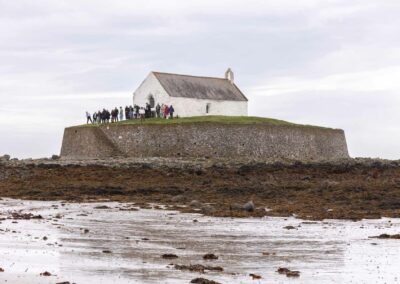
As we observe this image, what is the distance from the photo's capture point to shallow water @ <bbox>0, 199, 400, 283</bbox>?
10.1 m

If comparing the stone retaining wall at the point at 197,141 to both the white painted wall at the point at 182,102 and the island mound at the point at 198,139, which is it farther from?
the white painted wall at the point at 182,102

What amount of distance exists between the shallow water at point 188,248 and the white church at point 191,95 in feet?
86.6

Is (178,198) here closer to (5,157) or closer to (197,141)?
(197,141)

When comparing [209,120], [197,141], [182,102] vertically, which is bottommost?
[197,141]

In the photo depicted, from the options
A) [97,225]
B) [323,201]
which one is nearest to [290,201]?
[323,201]

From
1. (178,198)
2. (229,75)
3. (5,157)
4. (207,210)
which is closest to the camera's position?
(207,210)

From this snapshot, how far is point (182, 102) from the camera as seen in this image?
46.6 m

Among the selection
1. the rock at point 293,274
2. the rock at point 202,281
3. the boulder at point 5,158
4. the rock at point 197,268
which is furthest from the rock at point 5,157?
the rock at point 202,281

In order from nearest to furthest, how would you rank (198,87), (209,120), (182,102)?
(209,120), (182,102), (198,87)

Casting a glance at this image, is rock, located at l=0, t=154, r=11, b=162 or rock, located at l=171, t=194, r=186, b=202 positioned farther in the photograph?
rock, located at l=0, t=154, r=11, b=162

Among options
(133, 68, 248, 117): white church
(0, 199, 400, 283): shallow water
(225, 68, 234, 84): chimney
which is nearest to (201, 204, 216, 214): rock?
(0, 199, 400, 283): shallow water

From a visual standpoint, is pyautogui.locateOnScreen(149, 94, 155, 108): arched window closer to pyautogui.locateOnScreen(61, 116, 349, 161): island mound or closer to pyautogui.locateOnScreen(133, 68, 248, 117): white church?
pyautogui.locateOnScreen(133, 68, 248, 117): white church

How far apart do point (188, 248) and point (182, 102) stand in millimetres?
33652

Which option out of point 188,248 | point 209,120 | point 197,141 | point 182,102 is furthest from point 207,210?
point 182,102
